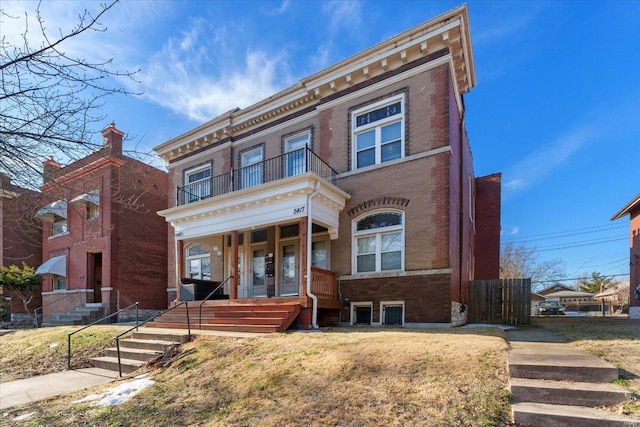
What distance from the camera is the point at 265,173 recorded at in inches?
566

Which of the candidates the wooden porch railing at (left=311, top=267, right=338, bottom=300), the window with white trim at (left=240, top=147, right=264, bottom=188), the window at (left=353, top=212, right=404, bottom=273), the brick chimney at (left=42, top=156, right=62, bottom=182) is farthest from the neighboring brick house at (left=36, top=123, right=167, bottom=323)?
the brick chimney at (left=42, top=156, right=62, bottom=182)

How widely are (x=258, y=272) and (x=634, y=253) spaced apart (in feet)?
57.2

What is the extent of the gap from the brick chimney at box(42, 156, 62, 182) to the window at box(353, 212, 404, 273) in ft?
26.4

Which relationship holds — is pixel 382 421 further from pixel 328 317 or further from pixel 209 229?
pixel 209 229

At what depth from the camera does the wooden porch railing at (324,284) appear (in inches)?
404

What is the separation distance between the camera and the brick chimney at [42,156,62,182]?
16.7 feet

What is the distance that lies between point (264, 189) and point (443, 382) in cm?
770

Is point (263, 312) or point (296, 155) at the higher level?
point (296, 155)

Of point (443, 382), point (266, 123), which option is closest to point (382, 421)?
point (443, 382)

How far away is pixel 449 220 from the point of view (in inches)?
408

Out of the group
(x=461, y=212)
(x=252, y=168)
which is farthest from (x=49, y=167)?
(x=461, y=212)

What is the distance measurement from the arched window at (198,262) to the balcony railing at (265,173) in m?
2.24

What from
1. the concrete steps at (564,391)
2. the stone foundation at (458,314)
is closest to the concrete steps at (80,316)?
the stone foundation at (458,314)

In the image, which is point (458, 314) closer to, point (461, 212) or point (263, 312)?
point (461, 212)
